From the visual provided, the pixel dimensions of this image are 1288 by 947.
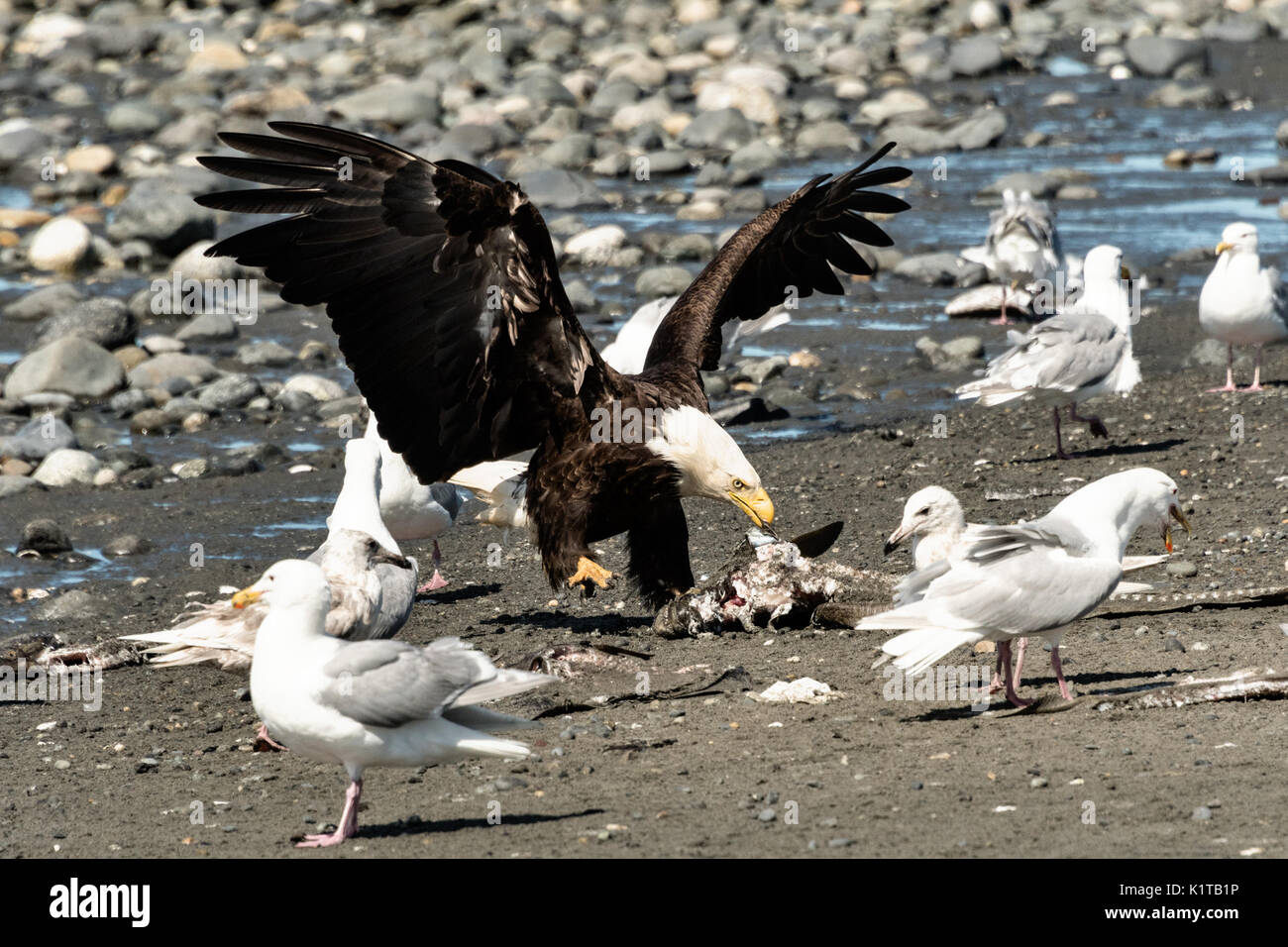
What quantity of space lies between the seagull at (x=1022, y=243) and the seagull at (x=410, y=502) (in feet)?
23.7

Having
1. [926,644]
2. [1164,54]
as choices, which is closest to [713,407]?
[926,644]

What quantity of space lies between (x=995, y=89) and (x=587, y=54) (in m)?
6.92

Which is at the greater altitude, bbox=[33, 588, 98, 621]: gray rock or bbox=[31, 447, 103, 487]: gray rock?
bbox=[31, 447, 103, 487]: gray rock

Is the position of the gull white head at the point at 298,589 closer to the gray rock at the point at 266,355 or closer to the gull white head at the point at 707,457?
the gull white head at the point at 707,457

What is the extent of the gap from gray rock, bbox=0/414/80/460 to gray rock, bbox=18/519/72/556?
2.09m

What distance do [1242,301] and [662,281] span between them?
6.24 m

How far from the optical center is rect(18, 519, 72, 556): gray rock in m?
10.5

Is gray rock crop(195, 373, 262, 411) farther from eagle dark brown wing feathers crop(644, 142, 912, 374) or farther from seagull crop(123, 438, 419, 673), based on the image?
seagull crop(123, 438, 419, 673)

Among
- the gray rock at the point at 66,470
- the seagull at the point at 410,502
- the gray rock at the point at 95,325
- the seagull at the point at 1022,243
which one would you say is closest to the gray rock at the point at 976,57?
the seagull at the point at 1022,243

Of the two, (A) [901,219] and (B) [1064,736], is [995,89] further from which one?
(B) [1064,736]

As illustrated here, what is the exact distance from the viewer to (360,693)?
17.6 feet

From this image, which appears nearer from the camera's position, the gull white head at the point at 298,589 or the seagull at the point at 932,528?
the gull white head at the point at 298,589

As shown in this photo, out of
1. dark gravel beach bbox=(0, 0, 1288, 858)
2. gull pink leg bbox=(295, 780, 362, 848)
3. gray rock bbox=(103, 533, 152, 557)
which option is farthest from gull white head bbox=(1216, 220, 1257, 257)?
gull pink leg bbox=(295, 780, 362, 848)

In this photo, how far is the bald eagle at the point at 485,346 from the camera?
23.7 ft
